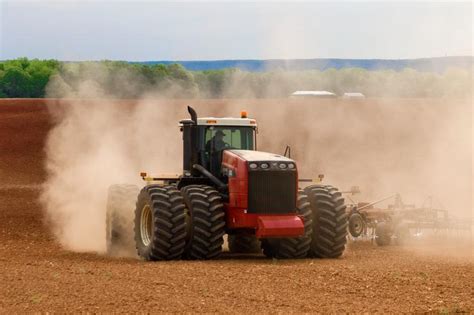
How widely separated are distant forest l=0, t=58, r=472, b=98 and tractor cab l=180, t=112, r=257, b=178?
11.3 metres

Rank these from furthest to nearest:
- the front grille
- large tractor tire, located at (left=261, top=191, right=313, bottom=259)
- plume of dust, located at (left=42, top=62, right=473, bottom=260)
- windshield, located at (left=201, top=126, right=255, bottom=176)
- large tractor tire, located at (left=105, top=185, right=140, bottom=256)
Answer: plume of dust, located at (left=42, top=62, right=473, bottom=260) → large tractor tire, located at (left=105, top=185, right=140, bottom=256) → windshield, located at (left=201, top=126, right=255, bottom=176) → large tractor tire, located at (left=261, top=191, right=313, bottom=259) → the front grille

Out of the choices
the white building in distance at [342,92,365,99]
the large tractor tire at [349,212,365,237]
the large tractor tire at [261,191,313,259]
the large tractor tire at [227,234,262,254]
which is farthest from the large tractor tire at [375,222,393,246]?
the white building in distance at [342,92,365,99]

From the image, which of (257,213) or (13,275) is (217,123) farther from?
(13,275)

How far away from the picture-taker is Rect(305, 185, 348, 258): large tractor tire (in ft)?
67.3

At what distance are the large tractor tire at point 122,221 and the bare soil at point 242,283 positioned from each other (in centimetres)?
94

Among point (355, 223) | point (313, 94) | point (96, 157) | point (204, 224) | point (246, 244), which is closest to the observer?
point (204, 224)

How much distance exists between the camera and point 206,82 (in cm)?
5103

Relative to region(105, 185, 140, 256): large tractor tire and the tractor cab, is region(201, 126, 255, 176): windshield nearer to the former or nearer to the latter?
the tractor cab

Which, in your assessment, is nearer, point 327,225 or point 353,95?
point 327,225

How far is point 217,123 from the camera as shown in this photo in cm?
2145

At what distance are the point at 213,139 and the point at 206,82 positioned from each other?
97.7ft

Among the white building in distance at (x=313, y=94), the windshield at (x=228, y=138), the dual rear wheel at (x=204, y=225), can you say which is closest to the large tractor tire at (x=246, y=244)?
the dual rear wheel at (x=204, y=225)

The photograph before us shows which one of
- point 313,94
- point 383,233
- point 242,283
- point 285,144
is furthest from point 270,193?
point 313,94

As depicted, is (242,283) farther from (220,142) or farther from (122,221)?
(122,221)
